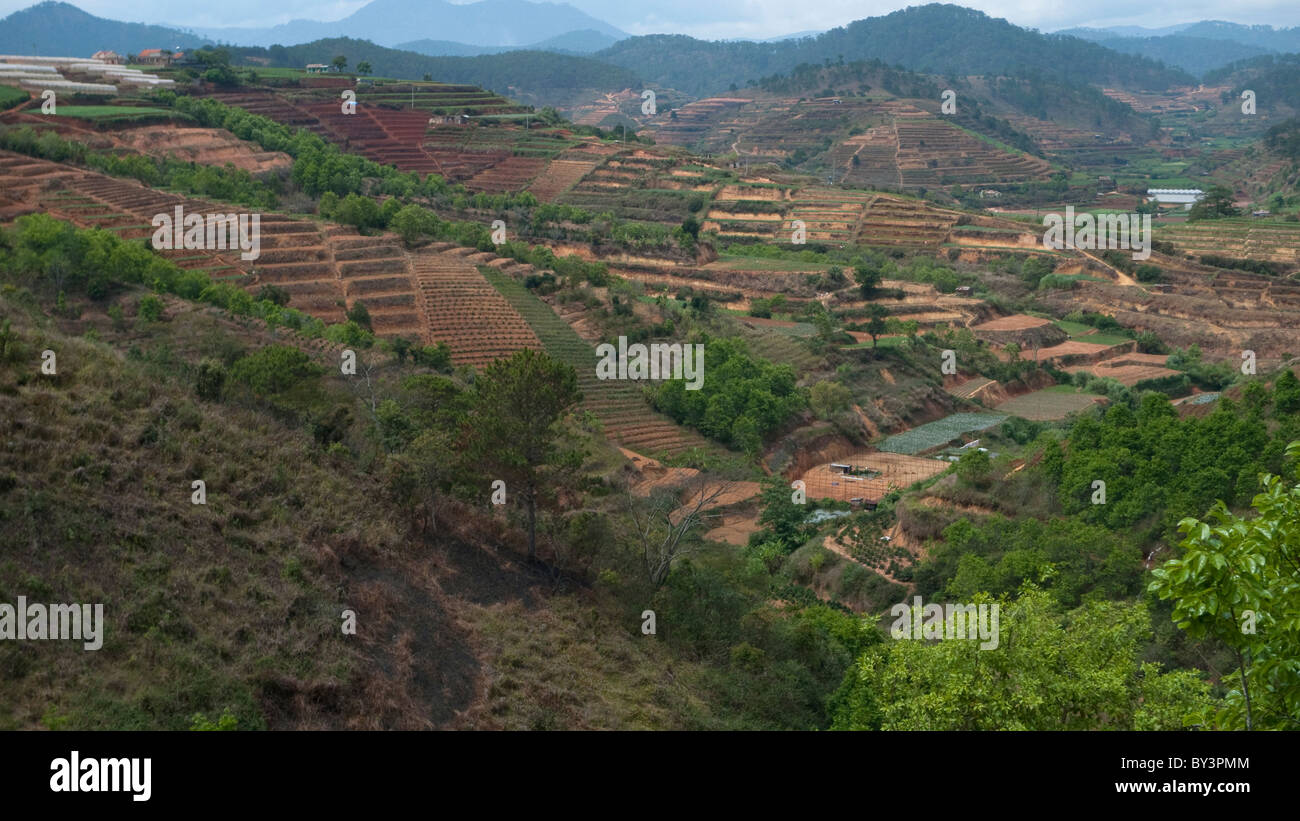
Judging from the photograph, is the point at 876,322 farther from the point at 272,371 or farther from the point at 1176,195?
the point at 1176,195

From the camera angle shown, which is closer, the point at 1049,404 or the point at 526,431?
the point at 526,431

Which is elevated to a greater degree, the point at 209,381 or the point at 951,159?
the point at 951,159

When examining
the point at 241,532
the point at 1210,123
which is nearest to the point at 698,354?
the point at 241,532

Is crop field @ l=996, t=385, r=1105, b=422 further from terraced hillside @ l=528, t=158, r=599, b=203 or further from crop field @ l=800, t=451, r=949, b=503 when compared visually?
terraced hillside @ l=528, t=158, r=599, b=203

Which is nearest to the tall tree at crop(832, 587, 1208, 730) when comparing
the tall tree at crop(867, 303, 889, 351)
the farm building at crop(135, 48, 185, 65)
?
the tall tree at crop(867, 303, 889, 351)

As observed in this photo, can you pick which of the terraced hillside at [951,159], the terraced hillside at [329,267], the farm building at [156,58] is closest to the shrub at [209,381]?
the terraced hillside at [329,267]

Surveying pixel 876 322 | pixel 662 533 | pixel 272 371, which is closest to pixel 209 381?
pixel 272 371
